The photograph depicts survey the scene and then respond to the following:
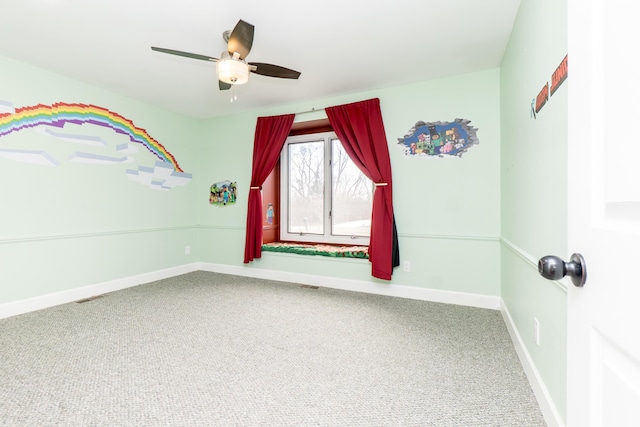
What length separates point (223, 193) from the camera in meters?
4.60

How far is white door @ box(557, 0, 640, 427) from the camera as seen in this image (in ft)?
1.54

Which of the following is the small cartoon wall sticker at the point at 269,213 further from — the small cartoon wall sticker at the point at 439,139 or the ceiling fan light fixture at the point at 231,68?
the ceiling fan light fixture at the point at 231,68

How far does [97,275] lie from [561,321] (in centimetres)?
427

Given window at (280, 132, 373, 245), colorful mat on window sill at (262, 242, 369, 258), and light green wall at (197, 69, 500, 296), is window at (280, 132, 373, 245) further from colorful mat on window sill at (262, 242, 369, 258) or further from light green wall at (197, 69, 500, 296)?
light green wall at (197, 69, 500, 296)

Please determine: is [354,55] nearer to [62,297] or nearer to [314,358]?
[314,358]

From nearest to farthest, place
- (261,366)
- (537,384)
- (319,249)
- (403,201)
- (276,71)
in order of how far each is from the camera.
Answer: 1. (537,384)
2. (261,366)
3. (276,71)
4. (403,201)
5. (319,249)

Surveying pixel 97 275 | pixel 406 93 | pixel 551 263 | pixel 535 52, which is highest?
pixel 406 93

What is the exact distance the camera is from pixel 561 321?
4.18ft

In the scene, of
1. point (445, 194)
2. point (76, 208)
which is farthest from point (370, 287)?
point (76, 208)

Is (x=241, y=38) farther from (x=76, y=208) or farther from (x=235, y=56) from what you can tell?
(x=76, y=208)

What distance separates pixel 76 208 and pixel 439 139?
13.3 ft

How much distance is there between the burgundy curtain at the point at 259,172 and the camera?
4082mm

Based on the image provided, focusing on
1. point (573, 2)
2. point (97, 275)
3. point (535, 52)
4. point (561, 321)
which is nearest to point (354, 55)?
point (535, 52)

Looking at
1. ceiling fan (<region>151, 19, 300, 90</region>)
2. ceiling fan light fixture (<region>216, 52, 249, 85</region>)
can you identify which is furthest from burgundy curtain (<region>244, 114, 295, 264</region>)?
ceiling fan light fixture (<region>216, 52, 249, 85</region>)
